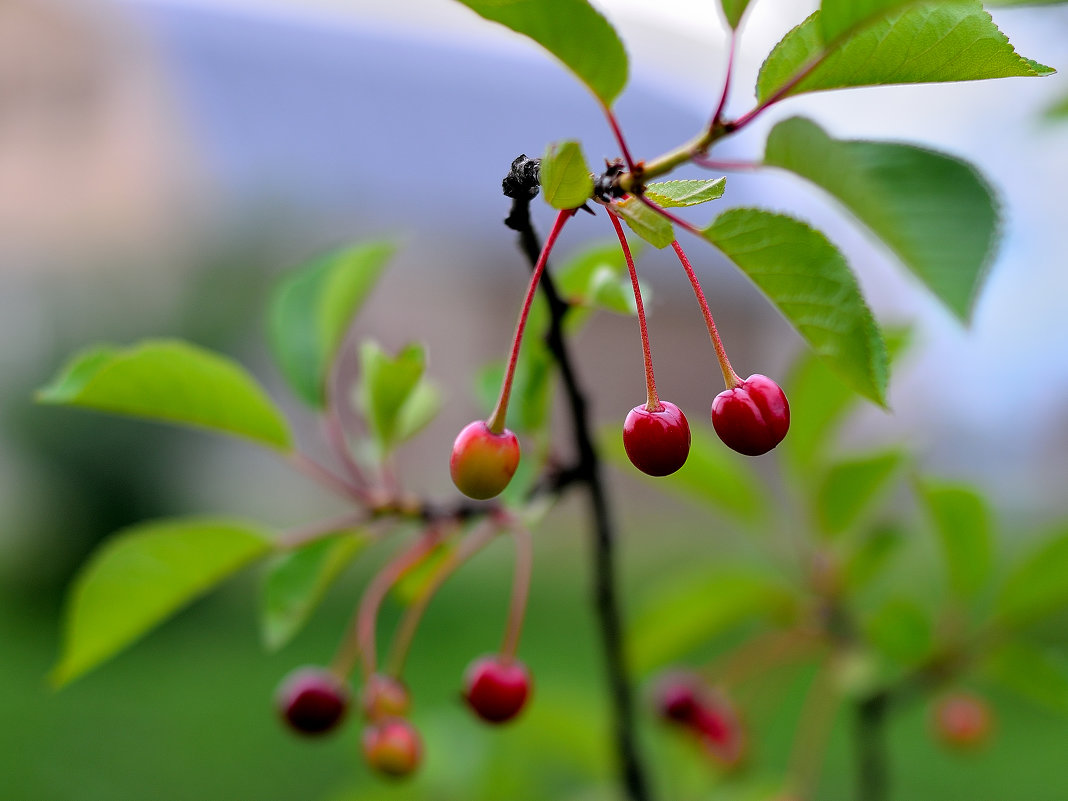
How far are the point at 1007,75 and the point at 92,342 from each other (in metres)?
5.01

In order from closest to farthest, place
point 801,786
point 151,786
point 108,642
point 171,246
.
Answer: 1. point 108,642
2. point 801,786
3. point 151,786
4. point 171,246

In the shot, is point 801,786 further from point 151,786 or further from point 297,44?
point 297,44

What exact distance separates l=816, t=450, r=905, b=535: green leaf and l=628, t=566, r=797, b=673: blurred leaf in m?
0.10

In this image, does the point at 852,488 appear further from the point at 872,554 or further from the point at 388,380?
the point at 388,380

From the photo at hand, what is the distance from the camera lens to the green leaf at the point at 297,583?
0.71 metres

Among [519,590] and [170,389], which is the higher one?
[170,389]

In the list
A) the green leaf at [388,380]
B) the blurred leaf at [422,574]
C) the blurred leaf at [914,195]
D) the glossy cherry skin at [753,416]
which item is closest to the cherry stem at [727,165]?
the blurred leaf at [914,195]

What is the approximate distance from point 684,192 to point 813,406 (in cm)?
51

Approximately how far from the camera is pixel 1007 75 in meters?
0.45

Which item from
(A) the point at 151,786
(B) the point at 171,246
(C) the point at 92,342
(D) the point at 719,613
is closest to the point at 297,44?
(B) the point at 171,246

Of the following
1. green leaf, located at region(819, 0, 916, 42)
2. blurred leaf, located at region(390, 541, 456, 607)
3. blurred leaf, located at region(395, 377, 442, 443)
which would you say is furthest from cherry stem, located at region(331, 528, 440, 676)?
green leaf, located at region(819, 0, 916, 42)

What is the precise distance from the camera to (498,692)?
68 cm

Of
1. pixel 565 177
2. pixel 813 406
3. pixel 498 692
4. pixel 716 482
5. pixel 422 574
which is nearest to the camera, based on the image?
pixel 565 177

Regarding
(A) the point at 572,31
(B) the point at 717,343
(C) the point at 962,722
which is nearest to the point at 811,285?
(B) the point at 717,343
